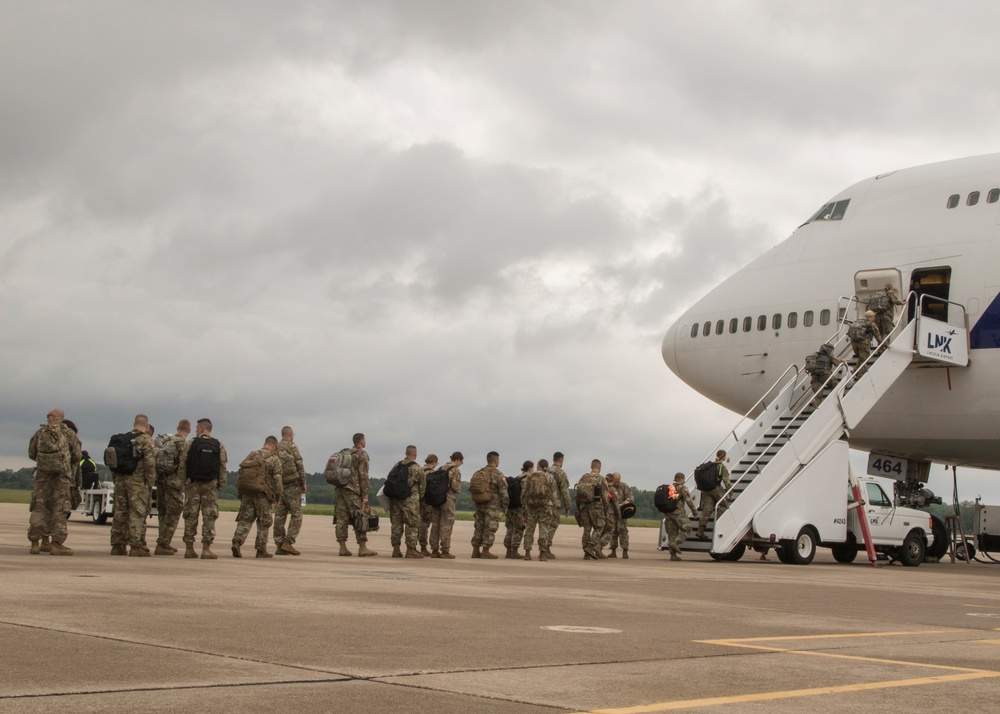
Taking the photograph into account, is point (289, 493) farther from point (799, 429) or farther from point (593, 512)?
point (799, 429)

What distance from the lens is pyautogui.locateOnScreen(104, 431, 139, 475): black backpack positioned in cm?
1452

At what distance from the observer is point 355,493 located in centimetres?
1683

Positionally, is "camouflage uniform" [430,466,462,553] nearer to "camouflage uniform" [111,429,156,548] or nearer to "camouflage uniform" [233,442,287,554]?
"camouflage uniform" [233,442,287,554]

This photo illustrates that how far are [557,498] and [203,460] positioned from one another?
633 cm

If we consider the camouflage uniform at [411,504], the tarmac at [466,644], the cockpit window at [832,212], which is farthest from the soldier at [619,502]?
the cockpit window at [832,212]

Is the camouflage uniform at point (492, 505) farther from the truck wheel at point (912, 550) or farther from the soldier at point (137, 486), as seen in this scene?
the truck wheel at point (912, 550)

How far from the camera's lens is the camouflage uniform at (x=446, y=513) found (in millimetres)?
17641

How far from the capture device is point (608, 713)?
4.76 metres

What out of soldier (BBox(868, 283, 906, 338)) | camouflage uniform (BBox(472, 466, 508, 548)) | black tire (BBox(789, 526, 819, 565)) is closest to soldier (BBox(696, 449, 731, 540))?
black tire (BBox(789, 526, 819, 565))

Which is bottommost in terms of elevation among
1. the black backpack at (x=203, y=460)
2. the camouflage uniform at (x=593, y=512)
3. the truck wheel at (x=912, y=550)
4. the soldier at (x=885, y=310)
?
the truck wheel at (x=912, y=550)

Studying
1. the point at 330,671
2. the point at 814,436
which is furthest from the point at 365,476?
the point at 330,671

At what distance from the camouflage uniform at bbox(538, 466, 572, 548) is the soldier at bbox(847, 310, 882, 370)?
6057 mm

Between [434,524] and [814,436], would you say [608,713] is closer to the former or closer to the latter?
[434,524]

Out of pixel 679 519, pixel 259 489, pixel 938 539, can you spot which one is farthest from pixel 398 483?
pixel 938 539
